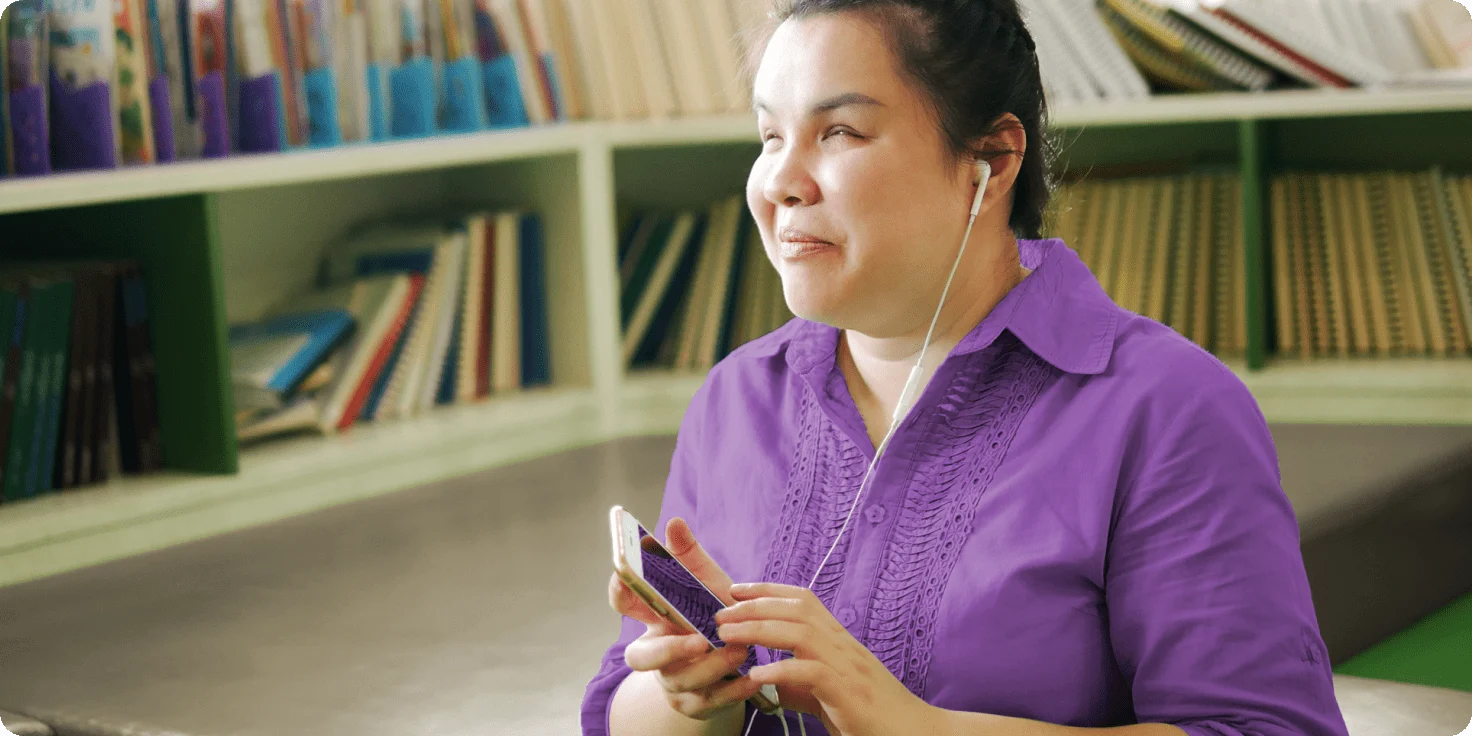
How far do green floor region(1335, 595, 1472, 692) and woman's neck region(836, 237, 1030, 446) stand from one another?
802mm

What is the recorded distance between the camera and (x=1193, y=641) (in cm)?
96

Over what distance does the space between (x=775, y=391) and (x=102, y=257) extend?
1.21 m

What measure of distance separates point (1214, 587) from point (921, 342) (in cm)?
29

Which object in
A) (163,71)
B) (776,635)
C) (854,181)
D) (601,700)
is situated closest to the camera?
(776,635)

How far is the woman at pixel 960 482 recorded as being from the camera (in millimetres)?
970

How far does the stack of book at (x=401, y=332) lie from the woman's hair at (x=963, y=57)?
1294 millimetres

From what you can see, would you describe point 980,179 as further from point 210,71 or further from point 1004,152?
point 210,71

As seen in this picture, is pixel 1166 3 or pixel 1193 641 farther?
pixel 1166 3

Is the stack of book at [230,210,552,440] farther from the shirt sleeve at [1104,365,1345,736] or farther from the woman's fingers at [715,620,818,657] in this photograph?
the shirt sleeve at [1104,365,1345,736]

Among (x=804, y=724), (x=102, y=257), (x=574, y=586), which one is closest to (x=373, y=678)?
(x=574, y=586)

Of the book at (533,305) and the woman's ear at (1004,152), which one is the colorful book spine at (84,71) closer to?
the book at (533,305)

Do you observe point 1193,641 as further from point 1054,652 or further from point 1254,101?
point 1254,101

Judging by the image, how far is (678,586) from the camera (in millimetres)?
994

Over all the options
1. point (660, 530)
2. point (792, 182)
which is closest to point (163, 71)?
point (660, 530)
